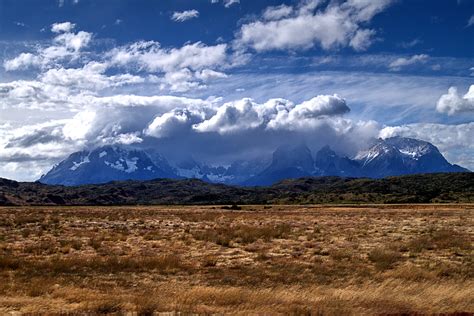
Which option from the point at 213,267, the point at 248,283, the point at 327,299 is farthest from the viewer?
the point at 213,267

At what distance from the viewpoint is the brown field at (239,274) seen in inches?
502

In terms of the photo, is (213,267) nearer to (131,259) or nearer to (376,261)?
(131,259)

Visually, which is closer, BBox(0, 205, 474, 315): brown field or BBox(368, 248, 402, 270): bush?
BBox(0, 205, 474, 315): brown field

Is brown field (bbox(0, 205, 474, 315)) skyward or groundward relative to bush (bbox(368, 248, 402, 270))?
skyward

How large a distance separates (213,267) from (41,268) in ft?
23.7

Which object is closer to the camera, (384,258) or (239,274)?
(239,274)

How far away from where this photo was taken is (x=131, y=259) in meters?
22.6

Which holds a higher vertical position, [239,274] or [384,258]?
[239,274]

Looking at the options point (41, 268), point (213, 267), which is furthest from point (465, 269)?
point (41, 268)

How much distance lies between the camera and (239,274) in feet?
63.6

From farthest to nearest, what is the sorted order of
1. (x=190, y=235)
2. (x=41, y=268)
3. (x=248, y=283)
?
1. (x=190, y=235)
2. (x=41, y=268)
3. (x=248, y=283)

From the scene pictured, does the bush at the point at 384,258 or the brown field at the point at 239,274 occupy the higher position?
the brown field at the point at 239,274

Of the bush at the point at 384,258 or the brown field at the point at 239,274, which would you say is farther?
the bush at the point at 384,258

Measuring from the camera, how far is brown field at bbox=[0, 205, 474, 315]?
12.7 meters
